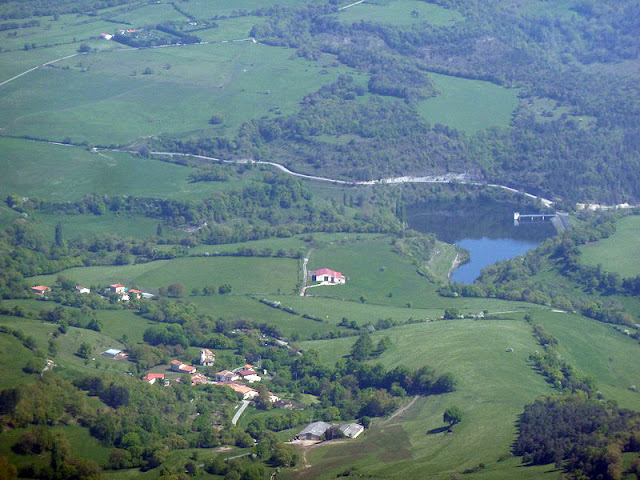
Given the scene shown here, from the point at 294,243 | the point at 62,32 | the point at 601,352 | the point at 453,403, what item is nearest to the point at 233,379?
the point at 453,403

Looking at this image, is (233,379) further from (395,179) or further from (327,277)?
(395,179)

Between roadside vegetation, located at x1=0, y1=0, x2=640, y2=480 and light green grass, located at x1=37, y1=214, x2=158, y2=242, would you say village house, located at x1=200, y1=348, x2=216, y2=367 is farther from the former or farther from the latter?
light green grass, located at x1=37, y1=214, x2=158, y2=242

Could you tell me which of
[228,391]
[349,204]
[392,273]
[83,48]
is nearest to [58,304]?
[228,391]

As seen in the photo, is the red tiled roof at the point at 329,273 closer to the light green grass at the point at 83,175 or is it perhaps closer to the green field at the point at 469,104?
the light green grass at the point at 83,175

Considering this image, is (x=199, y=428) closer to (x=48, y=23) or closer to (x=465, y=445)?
(x=465, y=445)

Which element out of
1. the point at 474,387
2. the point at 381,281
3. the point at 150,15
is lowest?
the point at 381,281
